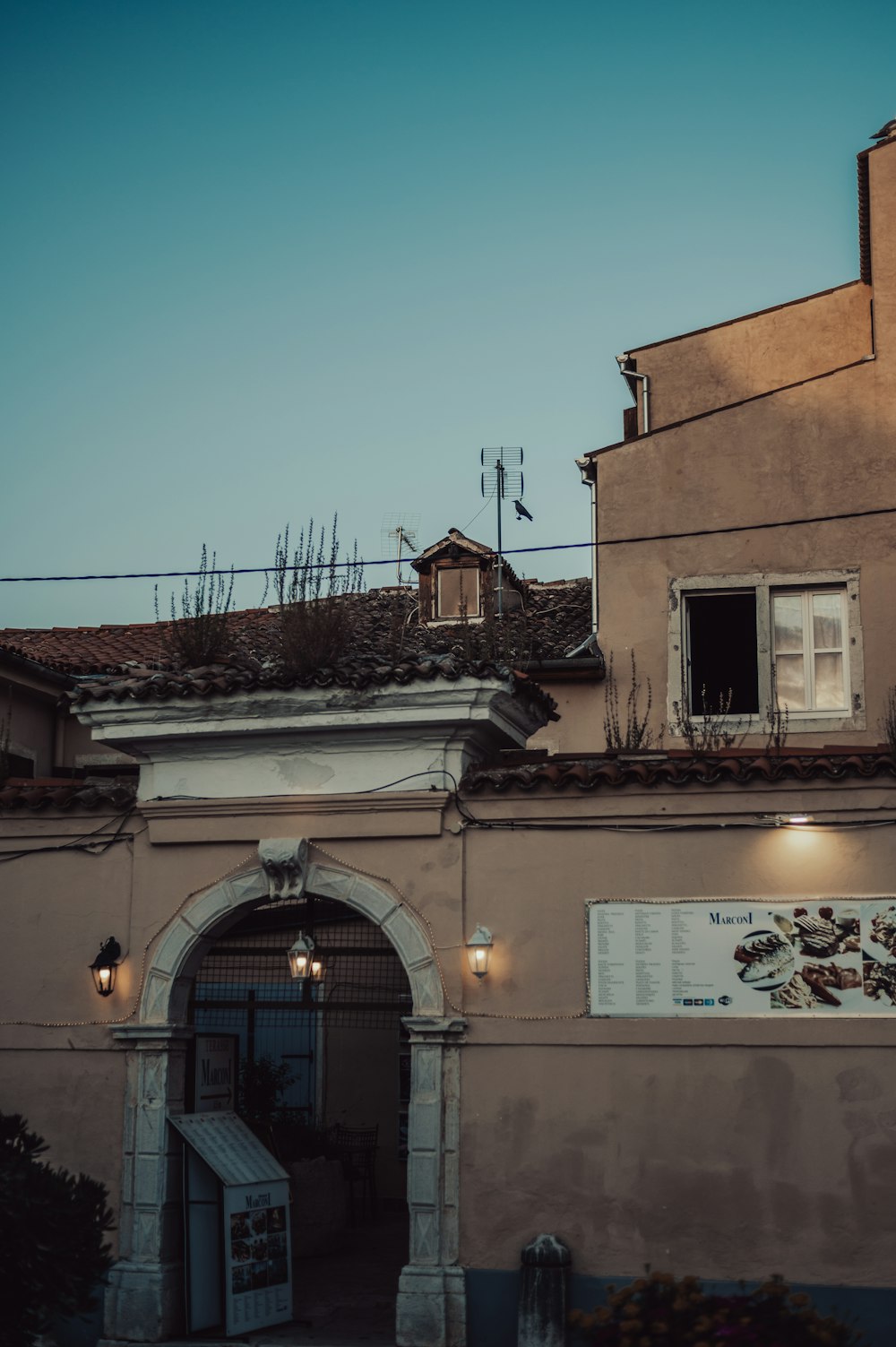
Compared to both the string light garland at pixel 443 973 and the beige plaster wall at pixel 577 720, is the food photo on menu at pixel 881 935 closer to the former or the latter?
the string light garland at pixel 443 973

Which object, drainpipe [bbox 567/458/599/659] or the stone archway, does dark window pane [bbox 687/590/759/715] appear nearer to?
drainpipe [bbox 567/458/599/659]

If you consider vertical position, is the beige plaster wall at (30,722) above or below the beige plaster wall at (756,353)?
below

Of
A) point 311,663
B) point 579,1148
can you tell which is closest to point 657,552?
point 311,663

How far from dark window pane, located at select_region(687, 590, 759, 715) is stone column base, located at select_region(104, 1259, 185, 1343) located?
25.4ft

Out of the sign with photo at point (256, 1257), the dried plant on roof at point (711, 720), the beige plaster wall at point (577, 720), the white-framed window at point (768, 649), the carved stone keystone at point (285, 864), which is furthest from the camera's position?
the beige plaster wall at point (577, 720)

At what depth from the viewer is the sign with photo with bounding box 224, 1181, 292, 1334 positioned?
11133 mm

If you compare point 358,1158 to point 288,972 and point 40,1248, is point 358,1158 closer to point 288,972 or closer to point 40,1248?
point 288,972

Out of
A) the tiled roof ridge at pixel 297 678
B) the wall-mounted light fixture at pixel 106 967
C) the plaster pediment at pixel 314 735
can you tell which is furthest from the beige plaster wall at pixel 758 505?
the wall-mounted light fixture at pixel 106 967

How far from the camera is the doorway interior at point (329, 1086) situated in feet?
40.1

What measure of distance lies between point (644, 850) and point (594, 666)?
547 centimetres

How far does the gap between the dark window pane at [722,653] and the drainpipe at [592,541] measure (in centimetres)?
104

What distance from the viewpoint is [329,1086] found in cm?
1883

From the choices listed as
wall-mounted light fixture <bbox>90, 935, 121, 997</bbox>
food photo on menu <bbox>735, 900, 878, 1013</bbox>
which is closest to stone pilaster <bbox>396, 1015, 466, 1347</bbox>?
food photo on menu <bbox>735, 900, 878, 1013</bbox>

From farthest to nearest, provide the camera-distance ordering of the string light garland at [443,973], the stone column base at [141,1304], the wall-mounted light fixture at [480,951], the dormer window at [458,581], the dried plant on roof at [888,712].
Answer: the dormer window at [458,581]
the dried plant on roof at [888,712]
the stone column base at [141,1304]
the wall-mounted light fixture at [480,951]
the string light garland at [443,973]
